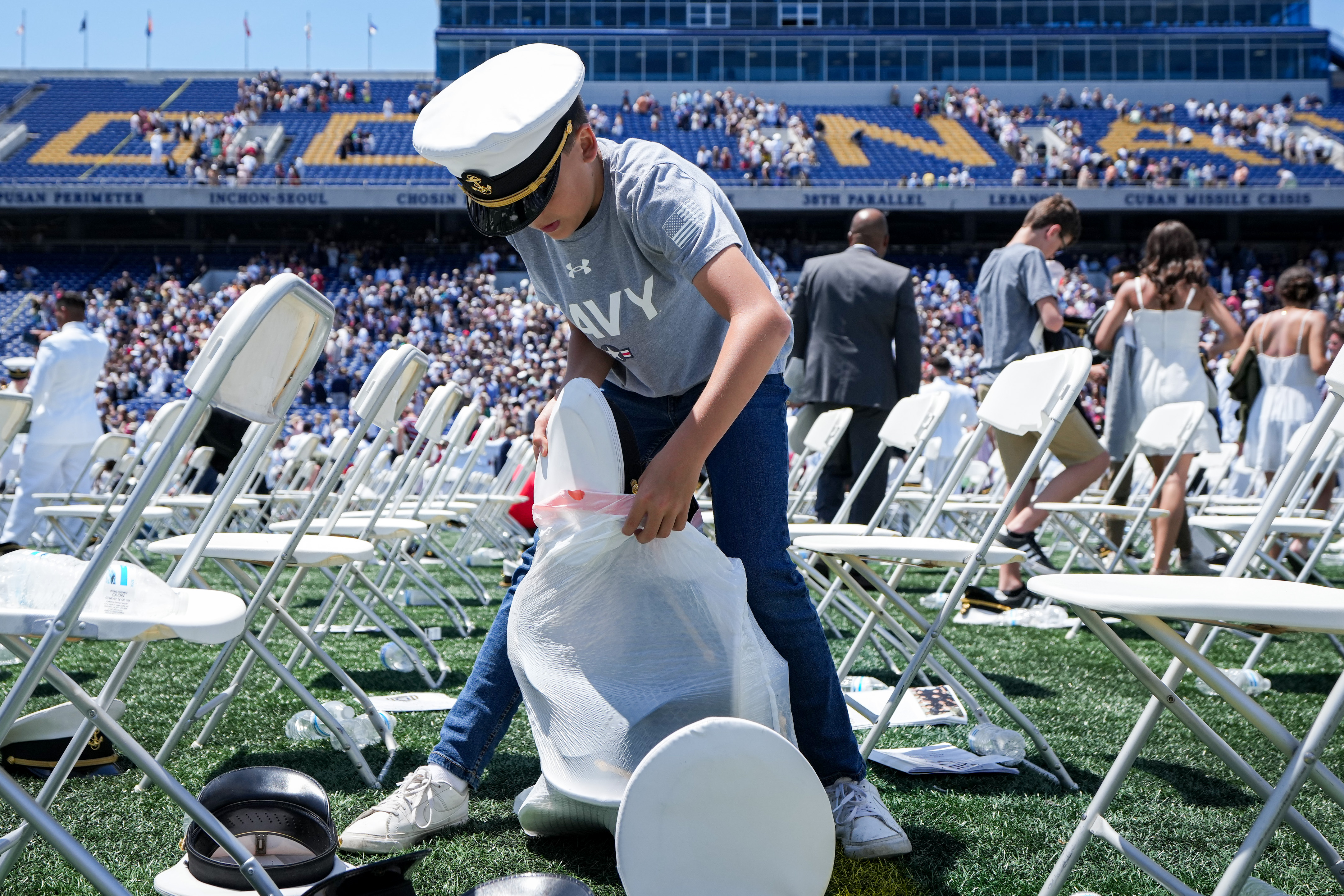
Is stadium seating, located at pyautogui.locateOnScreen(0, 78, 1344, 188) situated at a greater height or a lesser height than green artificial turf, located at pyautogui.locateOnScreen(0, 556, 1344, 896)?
lesser

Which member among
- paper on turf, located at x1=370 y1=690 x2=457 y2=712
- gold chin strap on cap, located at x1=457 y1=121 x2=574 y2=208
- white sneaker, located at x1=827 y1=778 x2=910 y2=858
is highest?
gold chin strap on cap, located at x1=457 y1=121 x2=574 y2=208

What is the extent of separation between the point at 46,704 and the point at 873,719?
2245 mm

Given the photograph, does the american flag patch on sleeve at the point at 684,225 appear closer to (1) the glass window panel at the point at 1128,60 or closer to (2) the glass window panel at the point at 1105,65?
(2) the glass window panel at the point at 1105,65

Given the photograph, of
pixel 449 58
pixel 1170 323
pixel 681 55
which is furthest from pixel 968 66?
pixel 1170 323

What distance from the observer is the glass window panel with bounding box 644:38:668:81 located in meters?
37.8

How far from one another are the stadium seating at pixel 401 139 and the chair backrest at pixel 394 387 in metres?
27.3

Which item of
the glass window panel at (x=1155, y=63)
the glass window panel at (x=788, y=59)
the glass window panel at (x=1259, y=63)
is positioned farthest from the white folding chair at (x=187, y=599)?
the glass window panel at (x=1259, y=63)

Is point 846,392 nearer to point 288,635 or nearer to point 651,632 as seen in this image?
point 288,635

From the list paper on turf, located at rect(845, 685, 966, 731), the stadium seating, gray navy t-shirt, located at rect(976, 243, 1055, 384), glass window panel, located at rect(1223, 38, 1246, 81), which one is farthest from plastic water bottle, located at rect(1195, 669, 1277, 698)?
glass window panel, located at rect(1223, 38, 1246, 81)

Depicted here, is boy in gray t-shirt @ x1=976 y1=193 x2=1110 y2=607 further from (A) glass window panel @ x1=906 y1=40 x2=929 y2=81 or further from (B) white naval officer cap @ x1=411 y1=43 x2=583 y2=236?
(A) glass window panel @ x1=906 y1=40 x2=929 y2=81

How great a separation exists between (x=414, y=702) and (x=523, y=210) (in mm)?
1803

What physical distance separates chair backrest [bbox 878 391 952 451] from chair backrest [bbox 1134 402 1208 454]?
43.6 inches

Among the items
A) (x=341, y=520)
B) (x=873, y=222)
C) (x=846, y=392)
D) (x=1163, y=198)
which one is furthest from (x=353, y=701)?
(x=1163, y=198)

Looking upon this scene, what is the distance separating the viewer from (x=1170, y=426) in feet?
14.7
